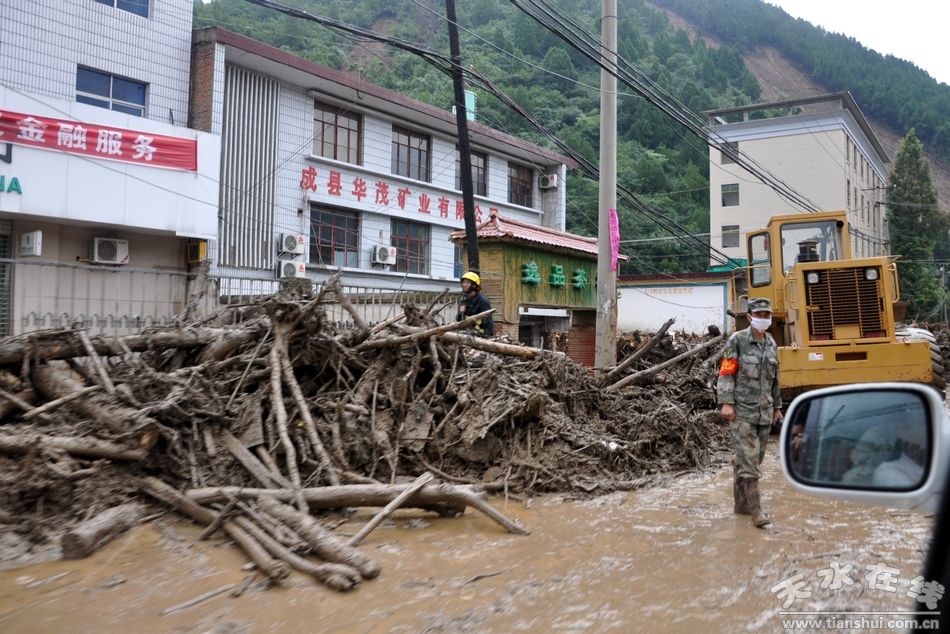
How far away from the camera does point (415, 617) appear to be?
3.75 metres

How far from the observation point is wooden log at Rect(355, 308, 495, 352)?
6.93m

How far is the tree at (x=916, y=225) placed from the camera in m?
41.9

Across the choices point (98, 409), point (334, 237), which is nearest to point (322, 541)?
point (98, 409)

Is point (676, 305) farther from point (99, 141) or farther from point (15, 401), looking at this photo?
point (15, 401)

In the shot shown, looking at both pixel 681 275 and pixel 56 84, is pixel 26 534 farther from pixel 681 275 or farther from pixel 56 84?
pixel 681 275

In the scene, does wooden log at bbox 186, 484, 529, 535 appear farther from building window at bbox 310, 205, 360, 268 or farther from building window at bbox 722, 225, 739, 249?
building window at bbox 722, 225, 739, 249

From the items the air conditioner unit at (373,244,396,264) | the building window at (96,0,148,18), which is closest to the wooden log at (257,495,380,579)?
the building window at (96,0,148,18)

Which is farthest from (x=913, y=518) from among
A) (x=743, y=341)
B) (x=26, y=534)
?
(x=26, y=534)

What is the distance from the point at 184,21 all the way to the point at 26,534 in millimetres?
13853

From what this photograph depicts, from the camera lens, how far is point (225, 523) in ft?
15.7

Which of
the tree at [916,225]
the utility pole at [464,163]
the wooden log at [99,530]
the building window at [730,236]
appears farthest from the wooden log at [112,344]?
the tree at [916,225]

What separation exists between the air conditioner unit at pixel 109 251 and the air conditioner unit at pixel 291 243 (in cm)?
394

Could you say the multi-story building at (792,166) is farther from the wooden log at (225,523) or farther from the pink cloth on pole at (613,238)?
the wooden log at (225,523)

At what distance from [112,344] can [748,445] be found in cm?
595
